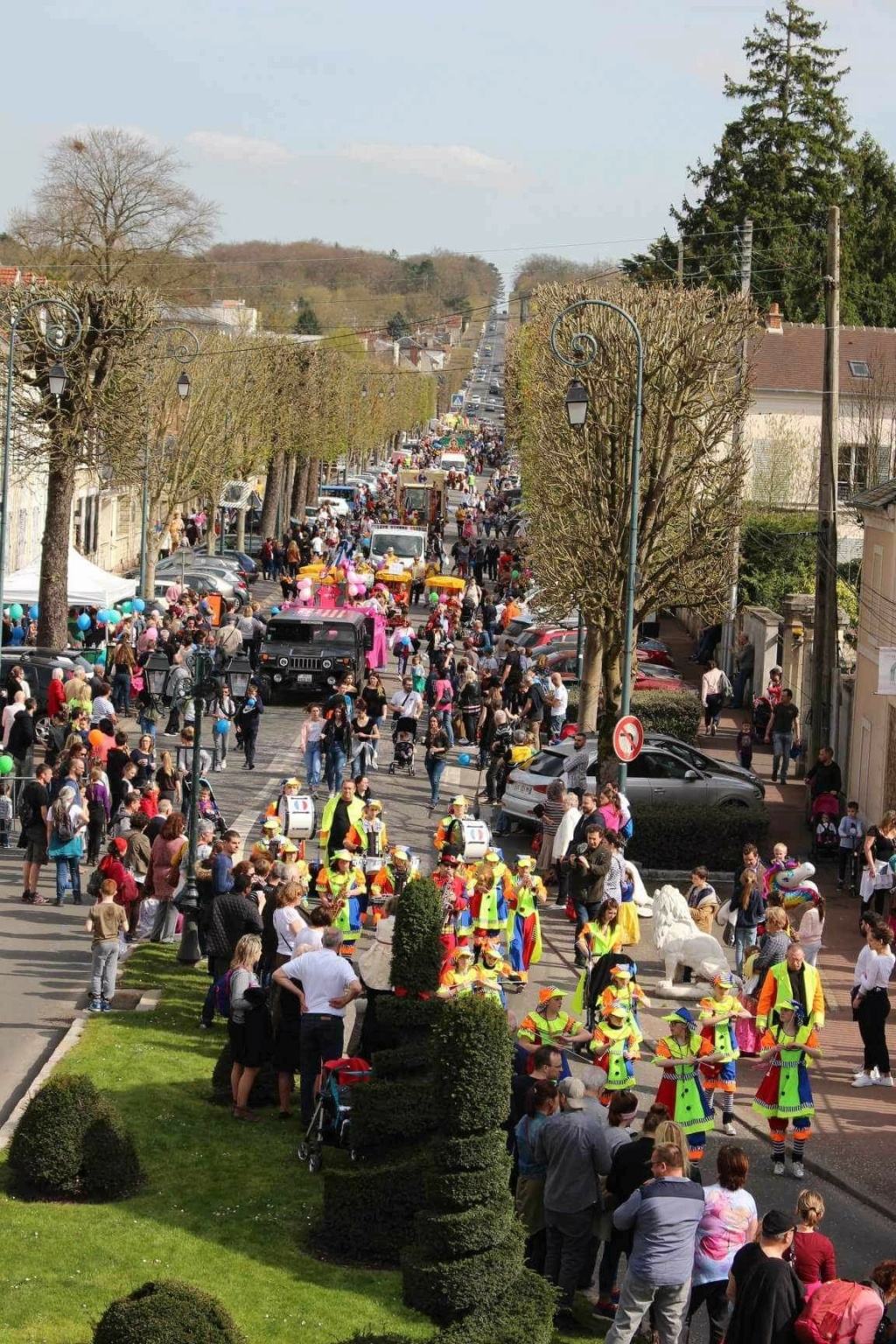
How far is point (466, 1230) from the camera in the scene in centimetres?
990

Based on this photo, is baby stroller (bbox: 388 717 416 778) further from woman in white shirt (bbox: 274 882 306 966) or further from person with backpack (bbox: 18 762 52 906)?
woman in white shirt (bbox: 274 882 306 966)

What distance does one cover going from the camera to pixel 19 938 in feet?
65.5

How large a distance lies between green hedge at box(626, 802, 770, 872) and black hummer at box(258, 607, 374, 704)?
12746 millimetres

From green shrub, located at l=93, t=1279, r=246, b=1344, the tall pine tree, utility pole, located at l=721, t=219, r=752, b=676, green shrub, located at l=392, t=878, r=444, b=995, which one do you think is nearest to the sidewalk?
green shrub, located at l=392, t=878, r=444, b=995

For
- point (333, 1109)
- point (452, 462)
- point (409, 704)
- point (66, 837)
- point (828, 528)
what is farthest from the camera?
point (452, 462)

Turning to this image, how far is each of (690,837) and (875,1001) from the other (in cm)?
908

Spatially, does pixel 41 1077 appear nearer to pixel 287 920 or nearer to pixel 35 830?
pixel 287 920

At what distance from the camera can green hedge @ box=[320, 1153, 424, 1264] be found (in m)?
11.3

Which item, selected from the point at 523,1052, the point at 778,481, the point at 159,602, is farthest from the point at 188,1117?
the point at 778,481

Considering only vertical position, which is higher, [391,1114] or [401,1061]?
[401,1061]

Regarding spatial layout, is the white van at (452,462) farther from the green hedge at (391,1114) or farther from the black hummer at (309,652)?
the green hedge at (391,1114)

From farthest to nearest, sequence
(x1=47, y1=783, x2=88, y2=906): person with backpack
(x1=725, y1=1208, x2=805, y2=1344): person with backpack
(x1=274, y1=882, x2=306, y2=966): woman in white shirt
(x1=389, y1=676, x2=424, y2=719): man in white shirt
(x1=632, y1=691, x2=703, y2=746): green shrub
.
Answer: (x1=632, y1=691, x2=703, y2=746): green shrub
(x1=389, y1=676, x2=424, y2=719): man in white shirt
(x1=47, y1=783, x2=88, y2=906): person with backpack
(x1=274, y1=882, x2=306, y2=966): woman in white shirt
(x1=725, y1=1208, x2=805, y2=1344): person with backpack

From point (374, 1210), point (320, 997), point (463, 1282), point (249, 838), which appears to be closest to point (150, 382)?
point (249, 838)

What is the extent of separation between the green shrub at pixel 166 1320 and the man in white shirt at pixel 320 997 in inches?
156
